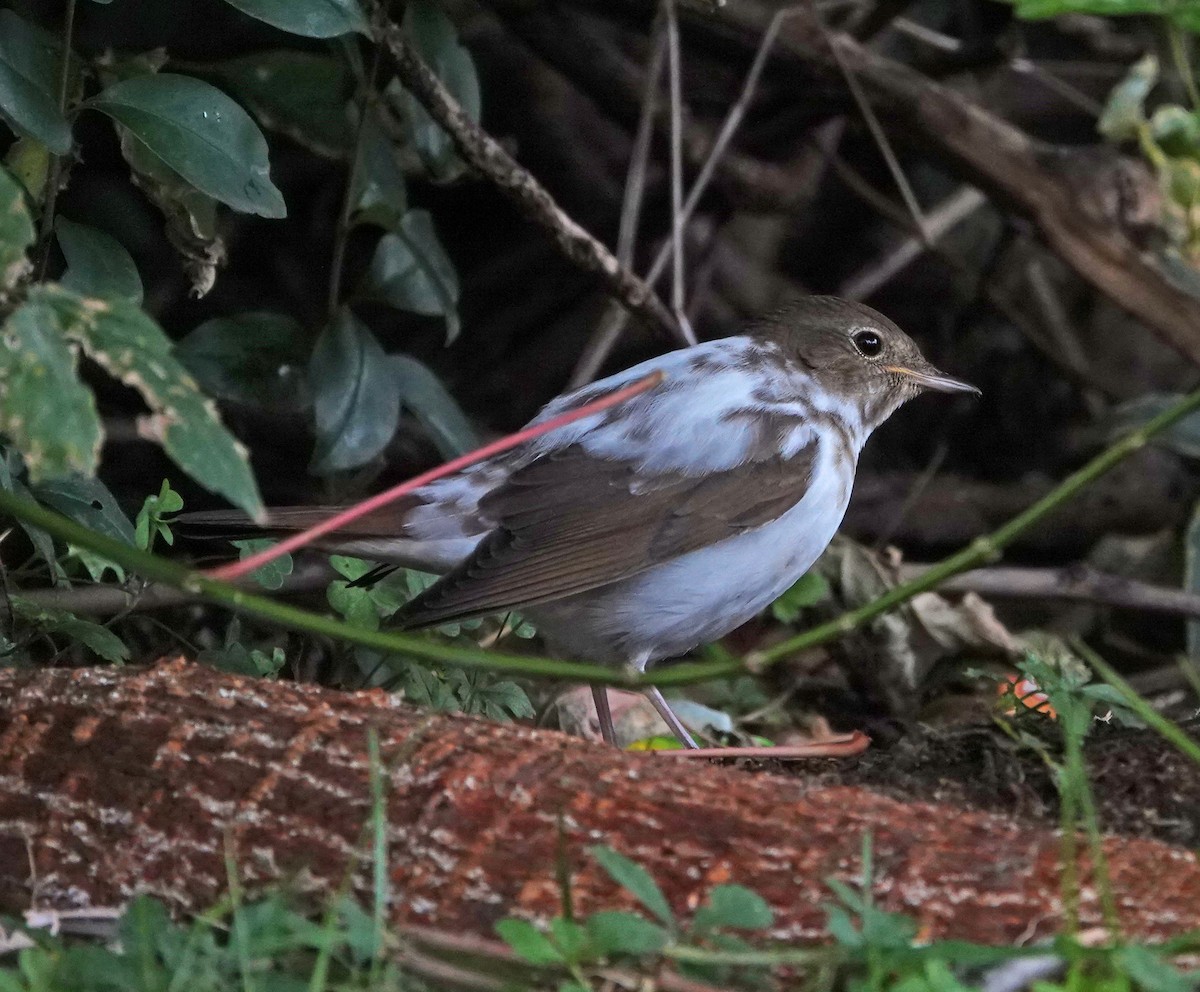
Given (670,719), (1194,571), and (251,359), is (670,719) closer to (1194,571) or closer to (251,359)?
(251,359)

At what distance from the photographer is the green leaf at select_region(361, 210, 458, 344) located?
462cm

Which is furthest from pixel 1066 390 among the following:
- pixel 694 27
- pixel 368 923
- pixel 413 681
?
pixel 368 923

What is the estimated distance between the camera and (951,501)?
681cm

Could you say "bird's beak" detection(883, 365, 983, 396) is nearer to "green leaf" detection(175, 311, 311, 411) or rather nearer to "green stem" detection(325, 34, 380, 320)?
"green stem" detection(325, 34, 380, 320)

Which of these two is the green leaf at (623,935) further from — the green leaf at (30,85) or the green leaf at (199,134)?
the green leaf at (30,85)

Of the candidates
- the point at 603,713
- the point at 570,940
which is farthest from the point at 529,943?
the point at 603,713

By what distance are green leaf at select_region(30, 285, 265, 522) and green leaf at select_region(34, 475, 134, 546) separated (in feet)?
4.60

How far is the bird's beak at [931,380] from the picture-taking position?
4.84 metres

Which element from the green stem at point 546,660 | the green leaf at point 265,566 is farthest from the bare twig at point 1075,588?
the green stem at point 546,660

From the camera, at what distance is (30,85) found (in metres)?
3.50

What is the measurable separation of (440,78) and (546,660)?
2669 mm

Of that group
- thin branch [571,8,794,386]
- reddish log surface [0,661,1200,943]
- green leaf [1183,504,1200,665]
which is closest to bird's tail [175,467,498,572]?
reddish log surface [0,661,1200,943]

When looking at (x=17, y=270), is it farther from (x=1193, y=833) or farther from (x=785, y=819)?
(x=1193, y=833)

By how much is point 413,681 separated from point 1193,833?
1.83m
